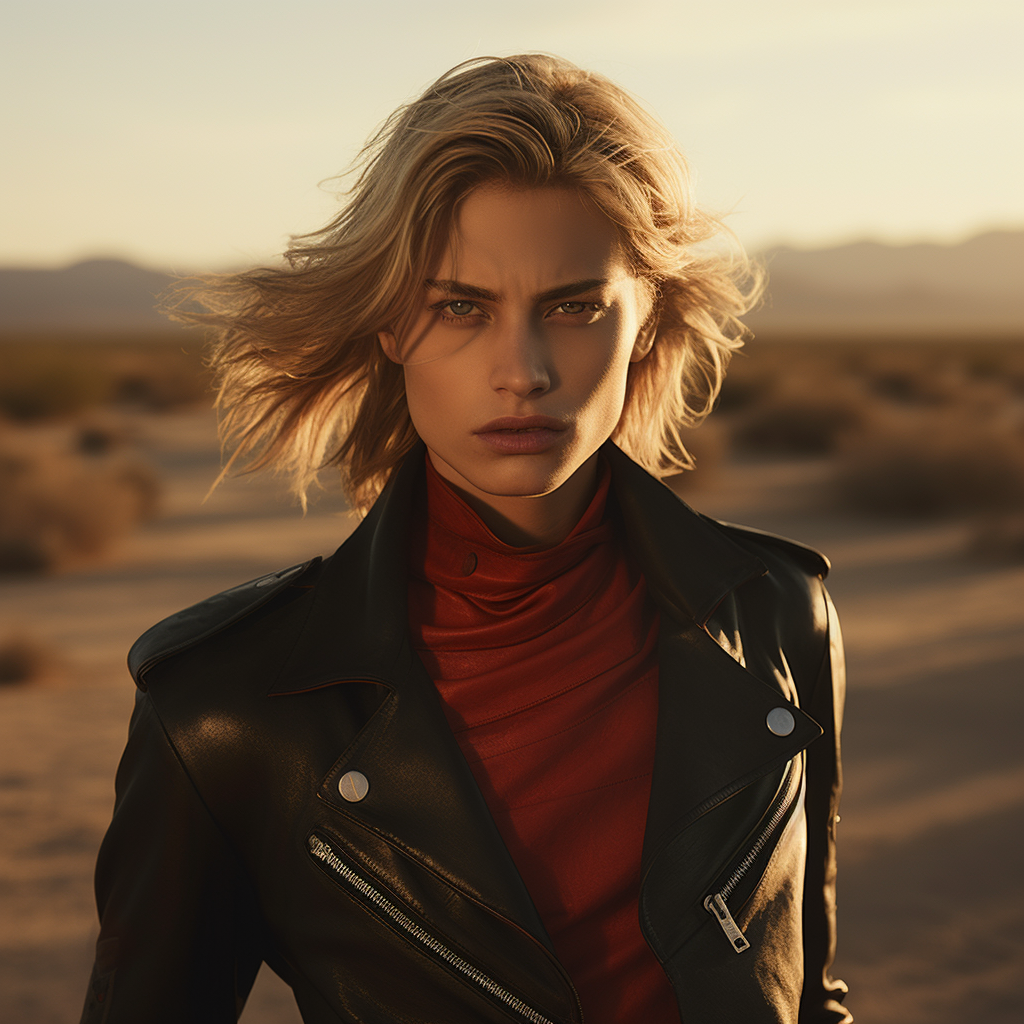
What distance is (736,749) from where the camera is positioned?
1642mm

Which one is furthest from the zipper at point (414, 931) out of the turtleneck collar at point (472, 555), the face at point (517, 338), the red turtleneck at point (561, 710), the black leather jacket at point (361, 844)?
the face at point (517, 338)

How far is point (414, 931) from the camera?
147 cm

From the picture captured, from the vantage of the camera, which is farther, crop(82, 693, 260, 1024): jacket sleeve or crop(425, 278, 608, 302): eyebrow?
crop(425, 278, 608, 302): eyebrow

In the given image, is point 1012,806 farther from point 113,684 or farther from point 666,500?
point 113,684

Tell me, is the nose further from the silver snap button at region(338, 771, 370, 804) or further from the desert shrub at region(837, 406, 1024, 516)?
the desert shrub at region(837, 406, 1024, 516)

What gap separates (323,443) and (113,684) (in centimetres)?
551

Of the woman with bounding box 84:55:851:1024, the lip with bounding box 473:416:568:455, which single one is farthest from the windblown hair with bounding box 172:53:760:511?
the lip with bounding box 473:416:568:455

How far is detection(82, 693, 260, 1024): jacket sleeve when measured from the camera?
4.89 feet

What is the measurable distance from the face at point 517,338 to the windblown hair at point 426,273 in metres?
0.04

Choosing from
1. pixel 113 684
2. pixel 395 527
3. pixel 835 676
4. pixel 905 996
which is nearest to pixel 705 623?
pixel 835 676

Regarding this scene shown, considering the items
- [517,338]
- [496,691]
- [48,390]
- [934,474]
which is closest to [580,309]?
[517,338]

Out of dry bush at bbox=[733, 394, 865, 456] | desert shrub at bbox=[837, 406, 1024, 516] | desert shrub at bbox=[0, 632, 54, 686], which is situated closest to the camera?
desert shrub at bbox=[0, 632, 54, 686]

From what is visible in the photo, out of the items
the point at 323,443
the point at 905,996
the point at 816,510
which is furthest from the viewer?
the point at 816,510

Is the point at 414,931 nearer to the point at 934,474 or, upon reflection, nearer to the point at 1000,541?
the point at 1000,541
